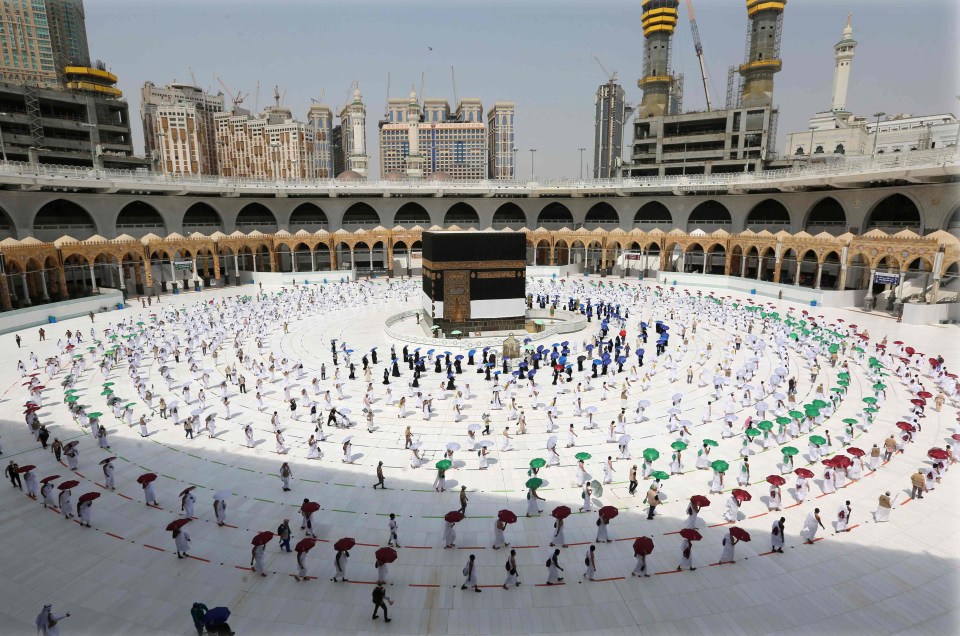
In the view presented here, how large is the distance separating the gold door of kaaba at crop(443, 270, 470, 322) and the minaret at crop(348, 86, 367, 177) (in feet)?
319

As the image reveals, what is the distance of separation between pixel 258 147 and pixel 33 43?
195 ft

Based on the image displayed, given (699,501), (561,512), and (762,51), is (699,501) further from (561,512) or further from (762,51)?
(762,51)

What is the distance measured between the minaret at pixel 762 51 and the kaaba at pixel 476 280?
52.5 m

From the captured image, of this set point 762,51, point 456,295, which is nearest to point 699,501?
point 456,295

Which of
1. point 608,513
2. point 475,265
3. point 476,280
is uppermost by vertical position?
point 475,265

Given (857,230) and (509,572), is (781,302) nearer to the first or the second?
(857,230)

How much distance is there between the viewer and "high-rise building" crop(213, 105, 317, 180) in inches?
5148

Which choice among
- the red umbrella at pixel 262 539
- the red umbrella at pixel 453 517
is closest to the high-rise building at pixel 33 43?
the red umbrella at pixel 262 539

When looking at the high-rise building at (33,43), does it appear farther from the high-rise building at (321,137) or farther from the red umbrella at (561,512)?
the red umbrella at (561,512)

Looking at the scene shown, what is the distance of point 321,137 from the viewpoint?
158625mm

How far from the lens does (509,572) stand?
9609 mm

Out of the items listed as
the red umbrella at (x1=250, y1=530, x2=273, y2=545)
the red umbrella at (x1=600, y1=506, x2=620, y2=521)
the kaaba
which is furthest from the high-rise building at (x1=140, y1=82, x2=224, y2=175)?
the red umbrella at (x1=600, y1=506, x2=620, y2=521)

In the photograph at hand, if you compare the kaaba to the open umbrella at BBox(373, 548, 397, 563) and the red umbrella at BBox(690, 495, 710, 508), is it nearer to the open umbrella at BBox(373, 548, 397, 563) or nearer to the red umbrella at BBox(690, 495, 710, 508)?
the red umbrella at BBox(690, 495, 710, 508)

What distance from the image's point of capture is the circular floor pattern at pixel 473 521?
30.1 feet
